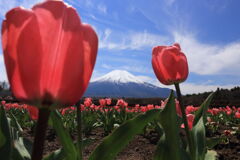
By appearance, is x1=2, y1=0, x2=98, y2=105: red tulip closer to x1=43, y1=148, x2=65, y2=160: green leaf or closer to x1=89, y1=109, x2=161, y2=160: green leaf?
x1=89, y1=109, x2=161, y2=160: green leaf

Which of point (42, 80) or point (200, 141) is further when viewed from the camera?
point (200, 141)

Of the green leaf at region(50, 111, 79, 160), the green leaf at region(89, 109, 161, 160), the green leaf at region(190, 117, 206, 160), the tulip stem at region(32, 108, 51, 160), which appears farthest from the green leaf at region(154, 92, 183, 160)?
the tulip stem at region(32, 108, 51, 160)

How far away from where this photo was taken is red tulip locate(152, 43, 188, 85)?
190cm

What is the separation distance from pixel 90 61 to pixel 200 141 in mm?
1296

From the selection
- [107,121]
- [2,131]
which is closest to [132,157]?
[107,121]

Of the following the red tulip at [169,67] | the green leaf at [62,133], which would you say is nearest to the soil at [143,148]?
the red tulip at [169,67]

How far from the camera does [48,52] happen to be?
0.77m

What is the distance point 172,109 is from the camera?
1254mm

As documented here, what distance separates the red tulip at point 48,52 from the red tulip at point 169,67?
1164mm

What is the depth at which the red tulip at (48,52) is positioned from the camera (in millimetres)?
747

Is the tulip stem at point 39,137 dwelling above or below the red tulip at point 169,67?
below

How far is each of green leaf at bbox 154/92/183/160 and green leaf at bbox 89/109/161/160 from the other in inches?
4.0

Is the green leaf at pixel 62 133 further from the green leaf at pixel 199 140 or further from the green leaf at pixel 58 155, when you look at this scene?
the green leaf at pixel 199 140

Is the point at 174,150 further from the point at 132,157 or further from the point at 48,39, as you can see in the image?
the point at 132,157
